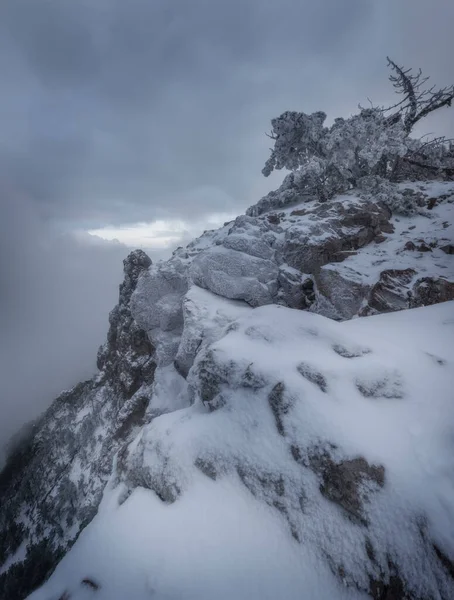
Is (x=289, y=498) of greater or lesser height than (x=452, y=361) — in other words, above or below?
below

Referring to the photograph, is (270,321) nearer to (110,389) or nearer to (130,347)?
(130,347)

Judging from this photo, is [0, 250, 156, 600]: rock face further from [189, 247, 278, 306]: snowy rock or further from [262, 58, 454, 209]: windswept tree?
[262, 58, 454, 209]: windswept tree

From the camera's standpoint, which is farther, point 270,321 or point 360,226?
point 360,226

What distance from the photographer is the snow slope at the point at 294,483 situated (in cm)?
500

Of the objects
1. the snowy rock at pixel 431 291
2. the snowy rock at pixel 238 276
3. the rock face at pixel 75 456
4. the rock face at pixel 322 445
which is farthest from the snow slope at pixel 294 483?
the rock face at pixel 75 456

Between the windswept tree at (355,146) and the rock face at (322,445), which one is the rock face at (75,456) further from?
the windswept tree at (355,146)

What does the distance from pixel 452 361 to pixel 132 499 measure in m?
9.97

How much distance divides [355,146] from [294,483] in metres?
19.7

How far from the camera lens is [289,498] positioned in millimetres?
6238

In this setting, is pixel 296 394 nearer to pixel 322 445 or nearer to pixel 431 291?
pixel 322 445

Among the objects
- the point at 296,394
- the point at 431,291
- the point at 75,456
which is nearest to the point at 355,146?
the point at 431,291

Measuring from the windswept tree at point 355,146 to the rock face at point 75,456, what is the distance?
14255 millimetres

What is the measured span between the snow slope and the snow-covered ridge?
1.5 inches

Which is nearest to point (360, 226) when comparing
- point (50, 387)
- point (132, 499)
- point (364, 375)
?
point (364, 375)
